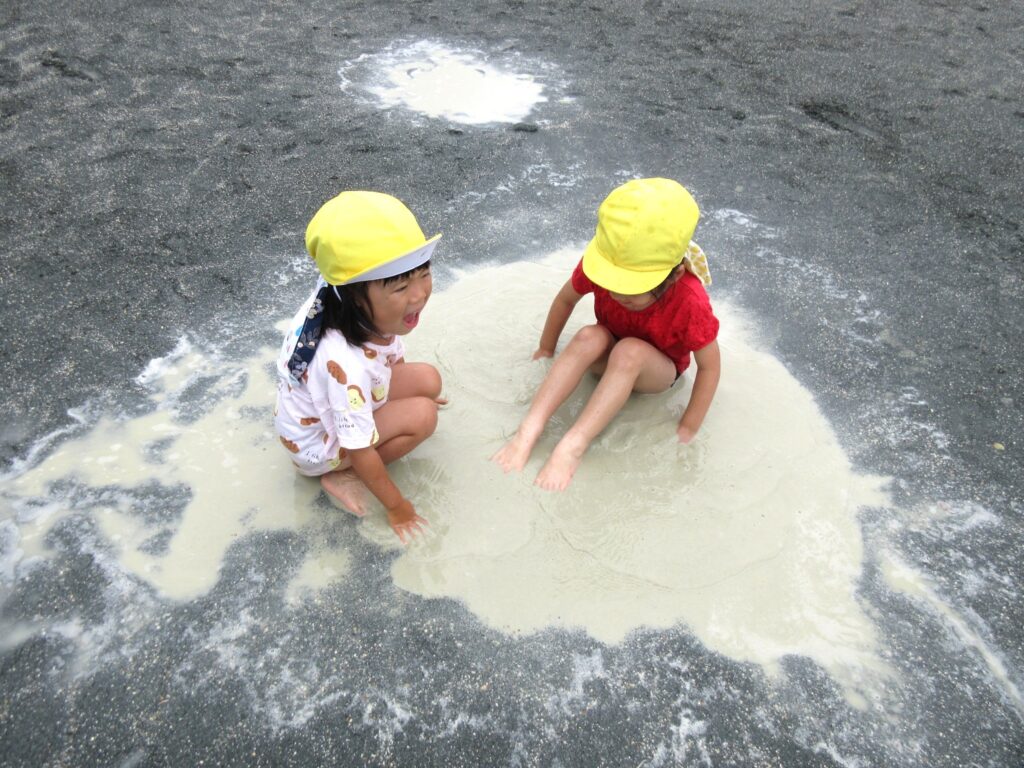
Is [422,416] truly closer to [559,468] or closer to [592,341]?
[559,468]

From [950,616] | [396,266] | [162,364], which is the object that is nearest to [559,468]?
[396,266]

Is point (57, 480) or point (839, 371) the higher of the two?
point (57, 480)

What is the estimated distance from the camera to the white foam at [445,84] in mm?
4535

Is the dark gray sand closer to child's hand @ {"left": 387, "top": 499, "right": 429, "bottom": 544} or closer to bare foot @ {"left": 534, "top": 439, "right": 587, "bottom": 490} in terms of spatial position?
child's hand @ {"left": 387, "top": 499, "right": 429, "bottom": 544}

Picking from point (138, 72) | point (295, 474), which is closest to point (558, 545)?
point (295, 474)

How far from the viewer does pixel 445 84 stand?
191 inches

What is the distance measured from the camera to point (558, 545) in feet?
6.77

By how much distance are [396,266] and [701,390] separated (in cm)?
113

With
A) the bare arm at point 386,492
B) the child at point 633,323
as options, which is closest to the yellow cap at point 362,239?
the bare arm at point 386,492

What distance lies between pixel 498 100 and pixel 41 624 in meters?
4.00

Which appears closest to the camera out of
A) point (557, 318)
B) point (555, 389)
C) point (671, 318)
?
point (671, 318)

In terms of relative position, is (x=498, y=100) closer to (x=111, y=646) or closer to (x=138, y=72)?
(x=138, y=72)

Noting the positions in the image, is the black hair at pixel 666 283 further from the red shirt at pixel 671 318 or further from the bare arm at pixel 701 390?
the bare arm at pixel 701 390

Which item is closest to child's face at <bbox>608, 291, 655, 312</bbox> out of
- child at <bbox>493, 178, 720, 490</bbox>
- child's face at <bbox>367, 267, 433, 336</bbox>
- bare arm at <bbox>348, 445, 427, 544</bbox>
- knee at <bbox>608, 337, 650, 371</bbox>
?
child at <bbox>493, 178, 720, 490</bbox>
